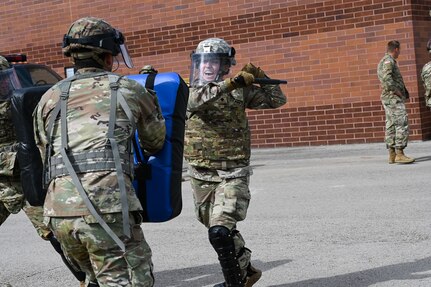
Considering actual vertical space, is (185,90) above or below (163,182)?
above

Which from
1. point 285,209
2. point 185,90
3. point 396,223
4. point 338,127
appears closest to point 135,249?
point 185,90

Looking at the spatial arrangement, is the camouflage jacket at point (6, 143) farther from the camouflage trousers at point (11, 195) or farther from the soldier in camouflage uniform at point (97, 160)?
the soldier in camouflage uniform at point (97, 160)

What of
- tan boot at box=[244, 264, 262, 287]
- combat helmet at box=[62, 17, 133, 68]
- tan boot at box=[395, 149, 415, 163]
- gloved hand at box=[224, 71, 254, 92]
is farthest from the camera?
tan boot at box=[395, 149, 415, 163]

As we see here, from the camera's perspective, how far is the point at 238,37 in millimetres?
16375

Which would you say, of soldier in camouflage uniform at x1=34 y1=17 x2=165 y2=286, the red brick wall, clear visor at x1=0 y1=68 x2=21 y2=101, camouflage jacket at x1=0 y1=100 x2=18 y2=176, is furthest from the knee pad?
the red brick wall

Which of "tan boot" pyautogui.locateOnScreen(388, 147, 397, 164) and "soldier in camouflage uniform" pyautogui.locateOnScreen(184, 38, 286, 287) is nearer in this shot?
"soldier in camouflage uniform" pyautogui.locateOnScreen(184, 38, 286, 287)

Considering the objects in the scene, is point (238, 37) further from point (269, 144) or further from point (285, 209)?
point (285, 209)

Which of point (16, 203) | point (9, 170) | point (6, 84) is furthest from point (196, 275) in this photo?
point (6, 84)

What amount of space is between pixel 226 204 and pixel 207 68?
3.13ft

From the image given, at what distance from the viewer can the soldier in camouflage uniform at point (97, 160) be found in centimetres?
393

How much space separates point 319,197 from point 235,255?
14.7 feet

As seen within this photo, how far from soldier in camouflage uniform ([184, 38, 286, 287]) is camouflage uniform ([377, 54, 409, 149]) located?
6557 millimetres

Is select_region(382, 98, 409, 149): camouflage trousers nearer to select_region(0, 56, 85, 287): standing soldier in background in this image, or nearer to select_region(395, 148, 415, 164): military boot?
select_region(395, 148, 415, 164): military boot

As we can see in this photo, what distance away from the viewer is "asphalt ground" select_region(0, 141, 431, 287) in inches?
255
